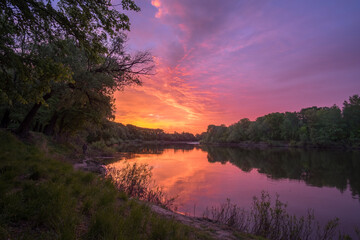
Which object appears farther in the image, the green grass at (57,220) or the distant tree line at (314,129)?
the distant tree line at (314,129)

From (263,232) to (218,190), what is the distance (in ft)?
30.4

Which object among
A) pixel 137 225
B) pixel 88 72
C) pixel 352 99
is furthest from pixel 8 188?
pixel 352 99

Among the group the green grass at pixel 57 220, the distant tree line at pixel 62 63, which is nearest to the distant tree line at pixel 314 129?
the distant tree line at pixel 62 63

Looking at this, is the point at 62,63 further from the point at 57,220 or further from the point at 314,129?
the point at 314,129

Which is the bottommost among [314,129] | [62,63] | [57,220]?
[57,220]

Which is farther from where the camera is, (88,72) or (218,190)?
(218,190)

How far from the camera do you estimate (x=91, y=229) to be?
4359 millimetres

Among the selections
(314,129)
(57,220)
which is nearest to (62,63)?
(57,220)

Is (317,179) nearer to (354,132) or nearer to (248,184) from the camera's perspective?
(248,184)

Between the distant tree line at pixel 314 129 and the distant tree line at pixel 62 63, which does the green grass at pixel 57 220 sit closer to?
the distant tree line at pixel 62 63

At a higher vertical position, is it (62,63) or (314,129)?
(314,129)

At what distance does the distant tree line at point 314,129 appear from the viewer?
82188mm

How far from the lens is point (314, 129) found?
87.2 metres

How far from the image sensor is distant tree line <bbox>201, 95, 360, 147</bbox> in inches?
3236
